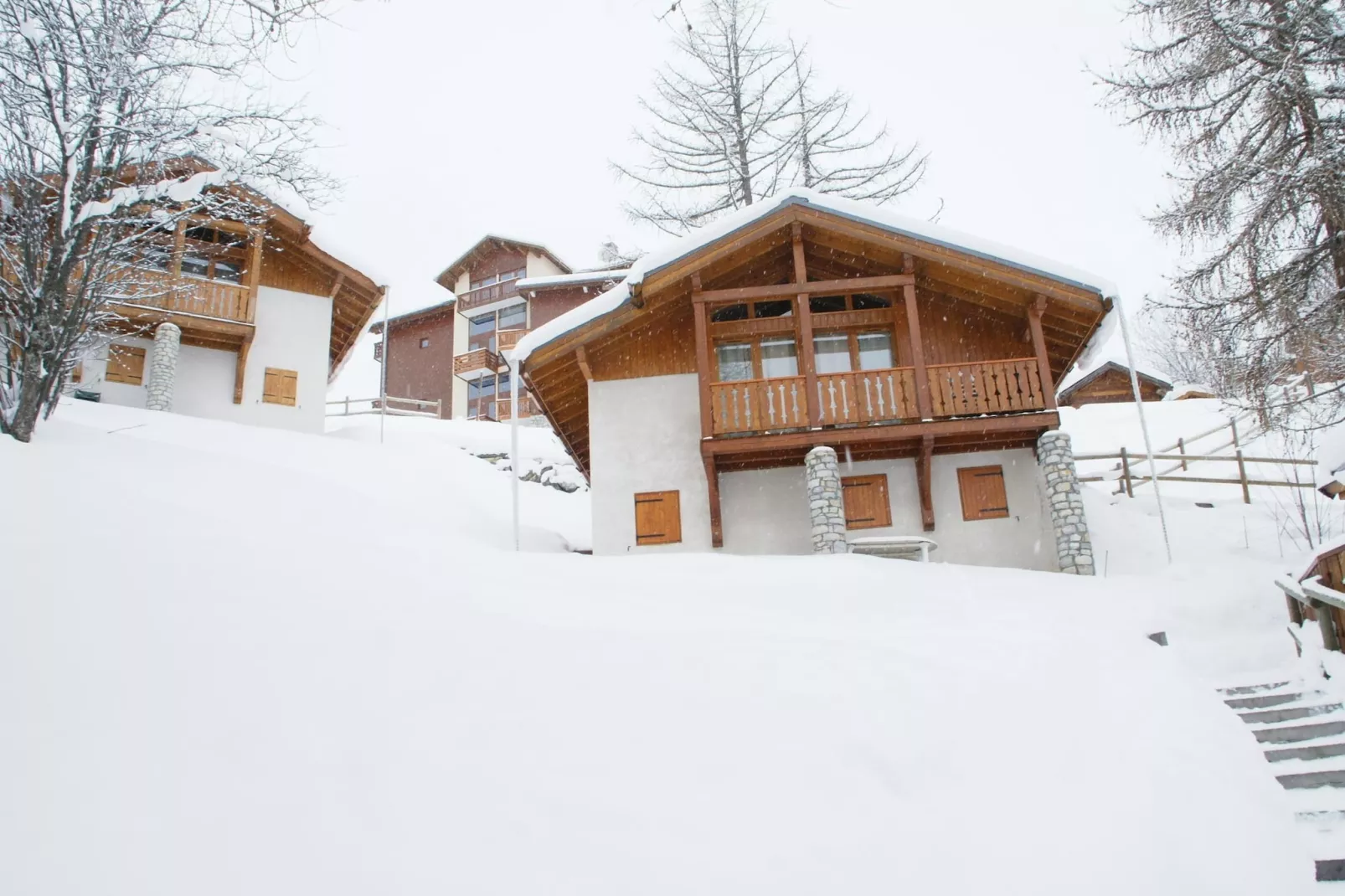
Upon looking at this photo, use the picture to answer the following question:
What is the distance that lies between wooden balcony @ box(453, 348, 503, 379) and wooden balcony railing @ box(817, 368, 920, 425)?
23.5 metres

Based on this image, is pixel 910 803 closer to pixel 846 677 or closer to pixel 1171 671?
pixel 846 677

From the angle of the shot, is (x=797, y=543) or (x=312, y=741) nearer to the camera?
(x=312, y=741)

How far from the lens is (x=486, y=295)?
119 ft

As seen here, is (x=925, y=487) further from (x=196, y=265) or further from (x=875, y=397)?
(x=196, y=265)

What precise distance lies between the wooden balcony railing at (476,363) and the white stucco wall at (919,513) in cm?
2255

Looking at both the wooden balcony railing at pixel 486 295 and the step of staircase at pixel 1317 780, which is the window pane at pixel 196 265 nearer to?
the wooden balcony railing at pixel 486 295

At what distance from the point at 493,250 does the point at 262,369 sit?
59.4 ft

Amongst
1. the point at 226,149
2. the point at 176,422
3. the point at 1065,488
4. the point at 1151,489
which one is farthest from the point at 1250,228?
the point at 176,422

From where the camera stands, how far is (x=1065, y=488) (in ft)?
41.7

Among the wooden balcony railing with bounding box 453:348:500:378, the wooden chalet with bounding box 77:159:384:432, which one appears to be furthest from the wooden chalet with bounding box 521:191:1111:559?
the wooden balcony railing with bounding box 453:348:500:378

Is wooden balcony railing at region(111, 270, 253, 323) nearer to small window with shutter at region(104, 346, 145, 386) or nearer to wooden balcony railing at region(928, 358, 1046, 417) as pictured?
small window with shutter at region(104, 346, 145, 386)

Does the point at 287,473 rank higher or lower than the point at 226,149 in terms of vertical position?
lower

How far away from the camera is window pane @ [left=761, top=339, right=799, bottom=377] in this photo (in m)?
14.5

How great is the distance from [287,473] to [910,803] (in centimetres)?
990
